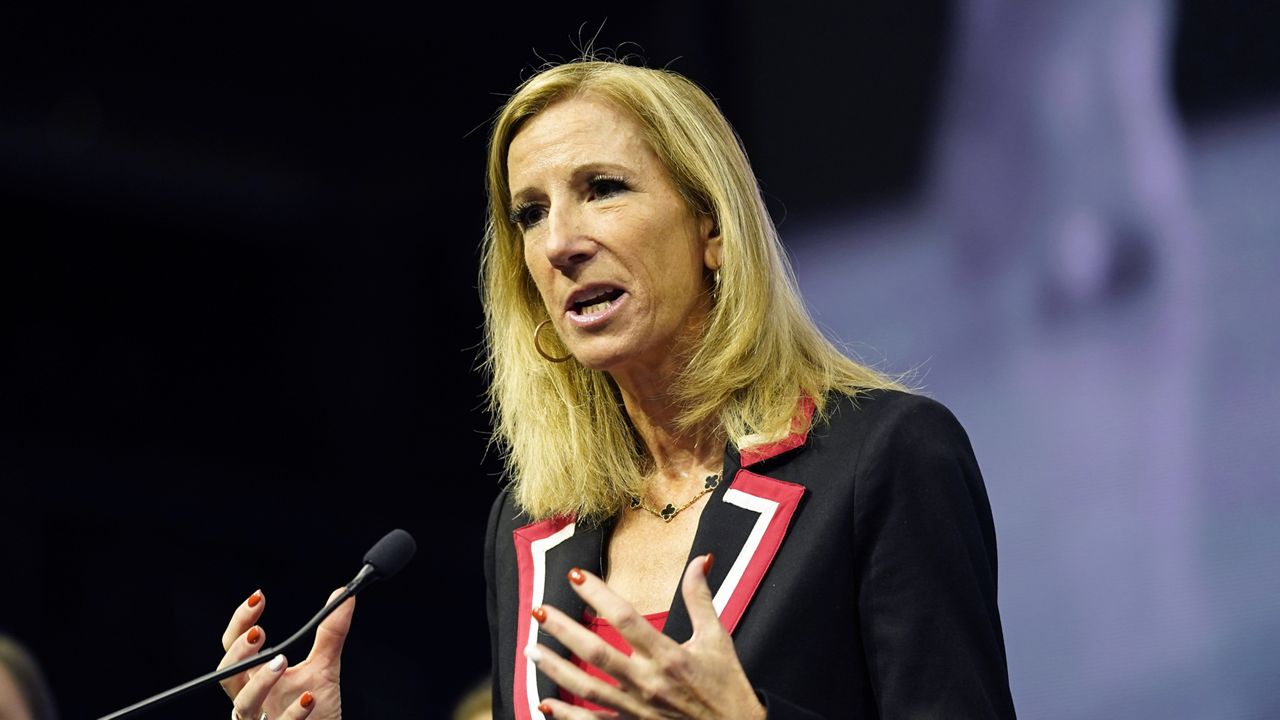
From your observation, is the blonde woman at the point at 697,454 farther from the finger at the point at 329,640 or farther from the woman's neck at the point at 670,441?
the finger at the point at 329,640

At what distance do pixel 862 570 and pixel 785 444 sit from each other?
0.24 meters

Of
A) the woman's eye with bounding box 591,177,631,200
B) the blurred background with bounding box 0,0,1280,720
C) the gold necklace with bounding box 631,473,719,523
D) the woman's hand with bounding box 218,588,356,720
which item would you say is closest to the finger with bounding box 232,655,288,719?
the woman's hand with bounding box 218,588,356,720

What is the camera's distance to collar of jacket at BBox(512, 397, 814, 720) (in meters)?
1.79

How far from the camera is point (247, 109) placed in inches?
175

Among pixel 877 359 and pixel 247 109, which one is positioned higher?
pixel 247 109

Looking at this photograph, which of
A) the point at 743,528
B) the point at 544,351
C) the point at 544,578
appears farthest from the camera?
the point at 544,351

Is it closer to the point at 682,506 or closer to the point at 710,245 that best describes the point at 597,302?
the point at 710,245

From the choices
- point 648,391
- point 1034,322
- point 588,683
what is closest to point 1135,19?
point 1034,322

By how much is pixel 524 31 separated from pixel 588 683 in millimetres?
3244

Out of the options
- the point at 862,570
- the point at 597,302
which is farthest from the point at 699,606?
the point at 597,302

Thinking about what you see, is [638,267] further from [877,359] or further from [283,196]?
[283,196]

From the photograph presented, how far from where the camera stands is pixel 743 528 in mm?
1845

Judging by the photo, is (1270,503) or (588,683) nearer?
(588,683)

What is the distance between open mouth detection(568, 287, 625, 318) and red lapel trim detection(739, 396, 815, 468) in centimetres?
29
